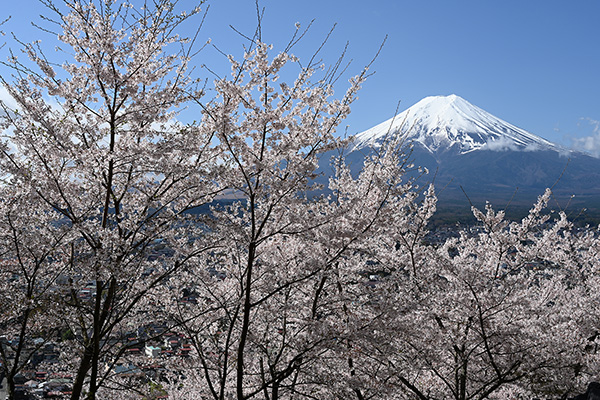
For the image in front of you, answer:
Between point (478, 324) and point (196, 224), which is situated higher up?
point (196, 224)

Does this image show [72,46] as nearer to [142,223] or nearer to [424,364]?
[142,223]

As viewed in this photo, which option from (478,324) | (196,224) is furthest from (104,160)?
(478,324)

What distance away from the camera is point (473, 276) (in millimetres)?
6668

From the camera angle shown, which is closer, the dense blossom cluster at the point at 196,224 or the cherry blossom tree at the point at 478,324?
the dense blossom cluster at the point at 196,224

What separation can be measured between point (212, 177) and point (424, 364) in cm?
432

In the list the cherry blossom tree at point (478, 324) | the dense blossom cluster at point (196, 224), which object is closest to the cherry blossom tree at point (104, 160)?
the dense blossom cluster at point (196, 224)

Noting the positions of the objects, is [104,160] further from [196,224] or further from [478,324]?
[478,324]

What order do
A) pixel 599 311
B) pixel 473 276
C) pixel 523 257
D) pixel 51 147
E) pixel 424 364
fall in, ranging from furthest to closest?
pixel 599 311 → pixel 523 257 → pixel 473 276 → pixel 424 364 → pixel 51 147

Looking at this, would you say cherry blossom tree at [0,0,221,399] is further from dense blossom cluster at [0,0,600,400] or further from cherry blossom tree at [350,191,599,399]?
cherry blossom tree at [350,191,599,399]

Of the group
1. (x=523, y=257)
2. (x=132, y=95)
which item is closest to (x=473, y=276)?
(x=523, y=257)

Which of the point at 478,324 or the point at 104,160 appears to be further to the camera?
the point at 478,324

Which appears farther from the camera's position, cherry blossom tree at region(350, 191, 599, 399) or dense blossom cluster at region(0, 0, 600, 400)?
cherry blossom tree at region(350, 191, 599, 399)

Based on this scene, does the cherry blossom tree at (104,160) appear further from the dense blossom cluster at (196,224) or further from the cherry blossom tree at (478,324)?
the cherry blossom tree at (478,324)

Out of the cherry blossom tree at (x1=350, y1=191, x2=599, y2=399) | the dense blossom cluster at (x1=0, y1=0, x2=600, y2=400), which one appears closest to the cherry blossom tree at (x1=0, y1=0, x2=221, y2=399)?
the dense blossom cluster at (x1=0, y1=0, x2=600, y2=400)
